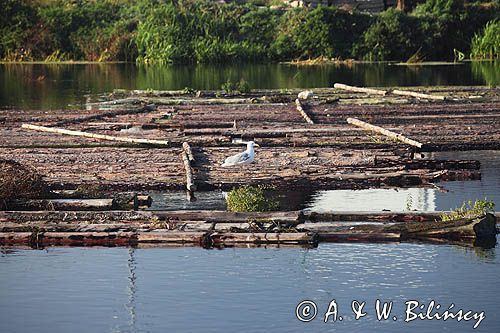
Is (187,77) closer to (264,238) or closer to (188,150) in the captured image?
(188,150)

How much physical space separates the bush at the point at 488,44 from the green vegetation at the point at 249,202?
39.4 metres

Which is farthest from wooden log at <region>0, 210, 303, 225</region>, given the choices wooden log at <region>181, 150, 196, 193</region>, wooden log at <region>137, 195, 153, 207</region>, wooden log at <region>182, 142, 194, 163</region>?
wooden log at <region>182, 142, 194, 163</region>

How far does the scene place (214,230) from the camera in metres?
15.0

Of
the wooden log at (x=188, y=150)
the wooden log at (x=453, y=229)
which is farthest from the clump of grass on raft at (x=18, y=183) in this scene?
the wooden log at (x=453, y=229)

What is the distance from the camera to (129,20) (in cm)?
5769

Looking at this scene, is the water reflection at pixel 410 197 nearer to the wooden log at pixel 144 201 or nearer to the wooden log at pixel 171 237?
the wooden log at pixel 144 201

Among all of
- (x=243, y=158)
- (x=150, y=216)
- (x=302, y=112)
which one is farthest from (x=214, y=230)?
(x=302, y=112)

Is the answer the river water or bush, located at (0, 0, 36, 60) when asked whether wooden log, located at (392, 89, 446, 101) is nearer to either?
the river water

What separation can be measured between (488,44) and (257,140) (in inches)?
1320

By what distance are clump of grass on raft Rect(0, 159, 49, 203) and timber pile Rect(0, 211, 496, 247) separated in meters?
0.75

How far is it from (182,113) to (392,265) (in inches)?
585

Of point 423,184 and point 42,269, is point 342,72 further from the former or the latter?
point 42,269

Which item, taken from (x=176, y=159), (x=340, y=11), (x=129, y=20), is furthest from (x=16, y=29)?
(x=176, y=159)

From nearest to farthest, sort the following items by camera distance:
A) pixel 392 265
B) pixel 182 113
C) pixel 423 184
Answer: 1. pixel 392 265
2. pixel 423 184
3. pixel 182 113
